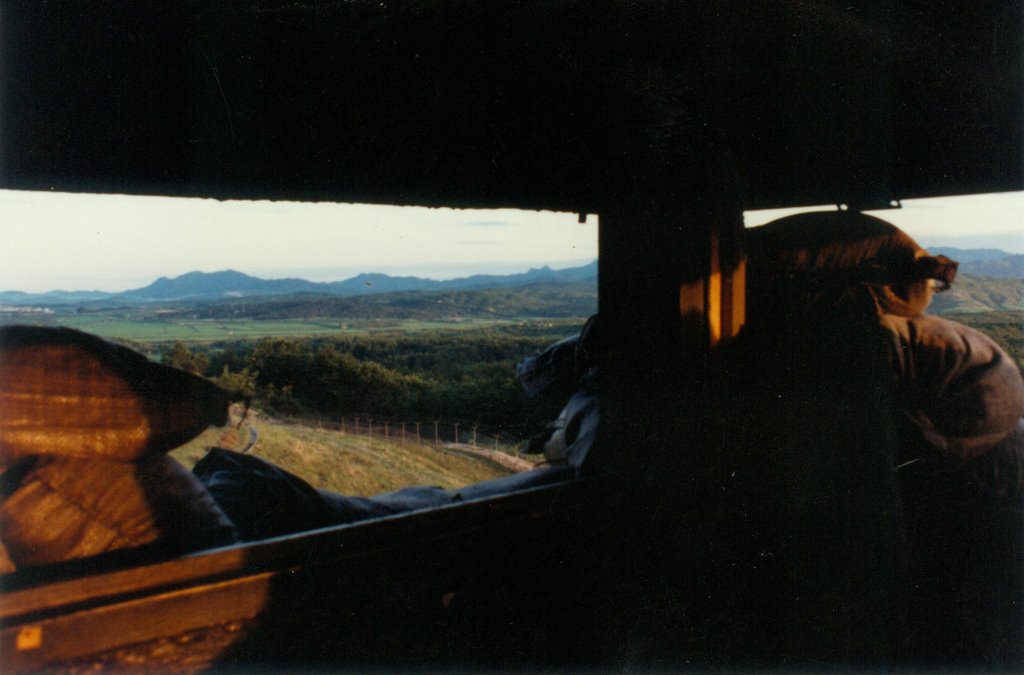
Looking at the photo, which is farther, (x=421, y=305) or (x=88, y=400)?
(x=421, y=305)

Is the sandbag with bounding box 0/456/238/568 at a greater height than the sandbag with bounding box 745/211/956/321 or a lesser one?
lesser

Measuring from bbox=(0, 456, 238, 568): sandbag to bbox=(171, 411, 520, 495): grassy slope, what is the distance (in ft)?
19.3

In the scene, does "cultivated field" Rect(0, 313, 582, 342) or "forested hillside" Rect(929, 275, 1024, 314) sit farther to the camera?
"forested hillside" Rect(929, 275, 1024, 314)

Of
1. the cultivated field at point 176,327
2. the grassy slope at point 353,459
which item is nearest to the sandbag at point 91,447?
the cultivated field at point 176,327

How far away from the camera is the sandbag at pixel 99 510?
4.77 ft

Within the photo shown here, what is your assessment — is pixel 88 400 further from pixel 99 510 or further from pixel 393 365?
pixel 393 365

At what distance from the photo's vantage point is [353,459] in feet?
36.7

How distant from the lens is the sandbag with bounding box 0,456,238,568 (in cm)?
145

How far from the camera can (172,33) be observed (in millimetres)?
1456

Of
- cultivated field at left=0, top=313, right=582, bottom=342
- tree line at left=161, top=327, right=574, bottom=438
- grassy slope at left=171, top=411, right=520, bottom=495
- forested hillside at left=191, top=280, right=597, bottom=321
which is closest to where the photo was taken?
cultivated field at left=0, top=313, right=582, bottom=342

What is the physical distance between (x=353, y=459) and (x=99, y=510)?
32.6 feet

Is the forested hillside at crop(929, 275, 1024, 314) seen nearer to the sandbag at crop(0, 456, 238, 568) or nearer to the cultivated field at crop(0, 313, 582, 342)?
the cultivated field at crop(0, 313, 582, 342)

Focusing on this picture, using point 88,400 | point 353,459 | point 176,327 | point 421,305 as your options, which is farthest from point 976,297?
point 353,459

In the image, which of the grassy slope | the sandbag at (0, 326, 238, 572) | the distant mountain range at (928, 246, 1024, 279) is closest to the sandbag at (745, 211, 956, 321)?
the distant mountain range at (928, 246, 1024, 279)
